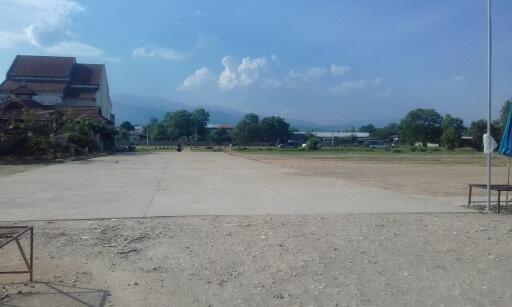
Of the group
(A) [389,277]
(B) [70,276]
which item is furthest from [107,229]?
(A) [389,277]

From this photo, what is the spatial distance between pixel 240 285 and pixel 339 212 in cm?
602

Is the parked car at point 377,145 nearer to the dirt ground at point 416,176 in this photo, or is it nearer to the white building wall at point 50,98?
the white building wall at point 50,98

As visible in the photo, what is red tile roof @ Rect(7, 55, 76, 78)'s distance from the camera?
3241 inches

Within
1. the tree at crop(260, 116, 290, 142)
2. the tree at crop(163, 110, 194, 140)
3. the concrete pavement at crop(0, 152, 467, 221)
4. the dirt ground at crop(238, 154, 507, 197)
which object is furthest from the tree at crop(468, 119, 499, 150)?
the concrete pavement at crop(0, 152, 467, 221)

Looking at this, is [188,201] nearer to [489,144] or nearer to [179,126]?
[489,144]

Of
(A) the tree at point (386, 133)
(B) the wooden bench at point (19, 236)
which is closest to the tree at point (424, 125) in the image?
(A) the tree at point (386, 133)

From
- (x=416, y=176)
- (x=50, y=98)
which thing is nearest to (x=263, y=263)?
(x=416, y=176)

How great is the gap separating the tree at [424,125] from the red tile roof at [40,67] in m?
88.8

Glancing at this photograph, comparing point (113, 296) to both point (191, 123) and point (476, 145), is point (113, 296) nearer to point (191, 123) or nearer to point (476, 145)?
point (476, 145)

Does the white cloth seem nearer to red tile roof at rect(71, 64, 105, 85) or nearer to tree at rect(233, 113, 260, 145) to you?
red tile roof at rect(71, 64, 105, 85)

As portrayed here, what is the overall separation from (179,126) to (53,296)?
147 metres

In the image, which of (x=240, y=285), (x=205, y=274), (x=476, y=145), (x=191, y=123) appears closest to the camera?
(x=240, y=285)

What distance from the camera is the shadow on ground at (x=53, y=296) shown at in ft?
16.6

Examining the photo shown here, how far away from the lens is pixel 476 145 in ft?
355
